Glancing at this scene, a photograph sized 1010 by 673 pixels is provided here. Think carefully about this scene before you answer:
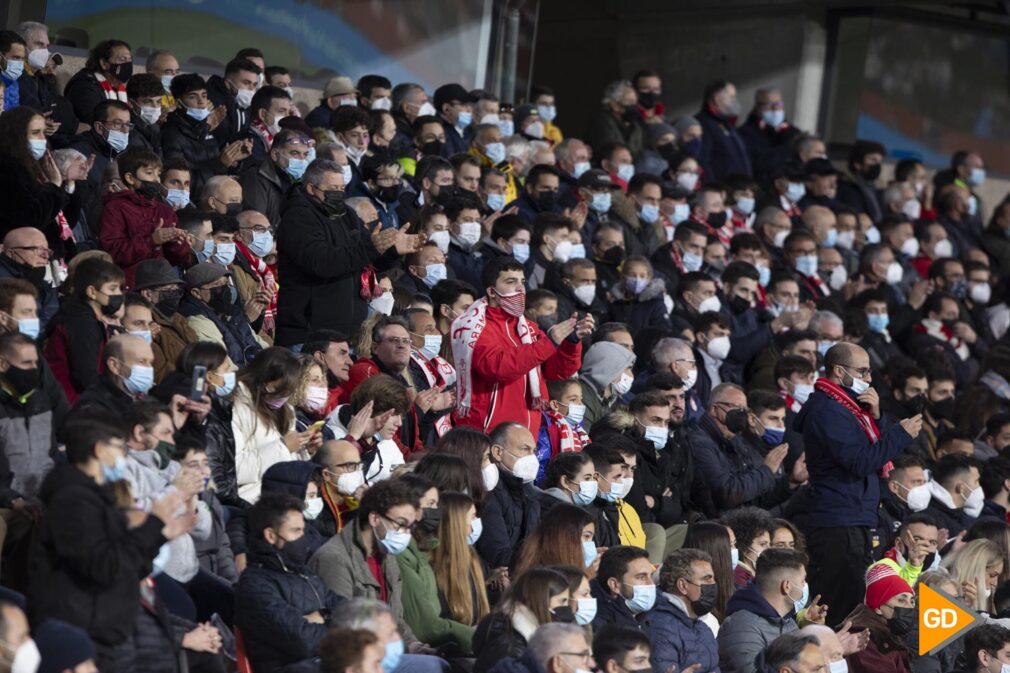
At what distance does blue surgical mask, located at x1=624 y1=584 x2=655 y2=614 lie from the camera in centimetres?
889

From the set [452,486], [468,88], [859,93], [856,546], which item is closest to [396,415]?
[452,486]

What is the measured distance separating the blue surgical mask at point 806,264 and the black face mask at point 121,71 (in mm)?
5815

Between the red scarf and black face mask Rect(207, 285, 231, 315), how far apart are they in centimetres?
350

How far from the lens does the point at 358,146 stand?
13.6 m

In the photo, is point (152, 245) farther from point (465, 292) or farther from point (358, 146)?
point (358, 146)

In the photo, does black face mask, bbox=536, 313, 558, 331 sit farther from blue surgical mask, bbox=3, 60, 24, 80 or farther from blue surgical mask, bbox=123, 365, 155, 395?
blue surgical mask, bbox=3, 60, 24, 80

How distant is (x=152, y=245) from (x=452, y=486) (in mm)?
2756

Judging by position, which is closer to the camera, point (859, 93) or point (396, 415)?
point (396, 415)

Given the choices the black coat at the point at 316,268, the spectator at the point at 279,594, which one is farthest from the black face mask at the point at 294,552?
the black coat at the point at 316,268

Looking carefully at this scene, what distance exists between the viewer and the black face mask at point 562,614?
812 centimetres

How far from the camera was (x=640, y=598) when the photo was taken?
350 inches

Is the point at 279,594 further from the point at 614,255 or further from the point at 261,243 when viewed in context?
the point at 614,255

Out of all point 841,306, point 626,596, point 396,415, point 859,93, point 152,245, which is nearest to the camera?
point 626,596

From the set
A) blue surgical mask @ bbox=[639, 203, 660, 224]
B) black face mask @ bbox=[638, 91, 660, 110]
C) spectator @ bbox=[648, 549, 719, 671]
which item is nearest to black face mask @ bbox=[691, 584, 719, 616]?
spectator @ bbox=[648, 549, 719, 671]
